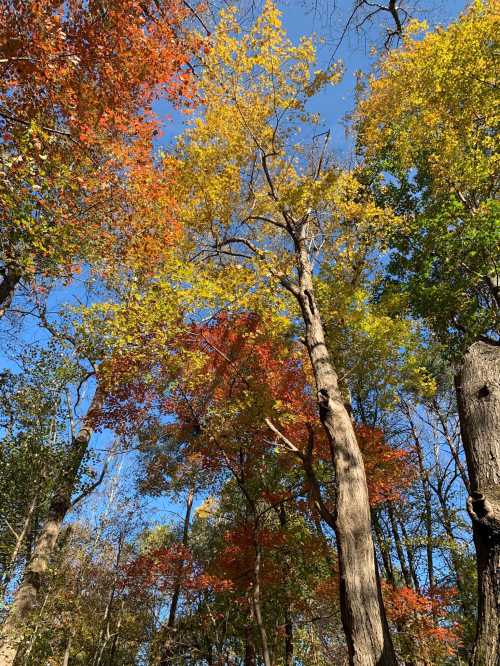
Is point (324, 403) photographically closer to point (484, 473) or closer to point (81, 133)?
point (484, 473)

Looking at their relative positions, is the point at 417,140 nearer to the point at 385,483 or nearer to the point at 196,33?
the point at 196,33

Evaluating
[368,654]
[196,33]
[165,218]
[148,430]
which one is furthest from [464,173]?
[148,430]

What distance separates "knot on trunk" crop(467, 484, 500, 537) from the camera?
2.55m

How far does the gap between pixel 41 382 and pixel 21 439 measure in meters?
1.38

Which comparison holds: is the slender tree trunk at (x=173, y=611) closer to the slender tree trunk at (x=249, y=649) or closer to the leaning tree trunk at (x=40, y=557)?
the slender tree trunk at (x=249, y=649)

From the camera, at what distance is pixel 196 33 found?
6.46 m

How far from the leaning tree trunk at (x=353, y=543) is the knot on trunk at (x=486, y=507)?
5.35ft

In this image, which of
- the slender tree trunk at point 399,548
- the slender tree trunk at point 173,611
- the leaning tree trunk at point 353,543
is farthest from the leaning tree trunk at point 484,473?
the slender tree trunk at point 399,548

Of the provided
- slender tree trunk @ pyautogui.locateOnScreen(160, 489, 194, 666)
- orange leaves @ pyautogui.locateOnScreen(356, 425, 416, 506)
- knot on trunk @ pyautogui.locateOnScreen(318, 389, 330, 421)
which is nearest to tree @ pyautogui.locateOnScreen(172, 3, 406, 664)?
knot on trunk @ pyautogui.locateOnScreen(318, 389, 330, 421)

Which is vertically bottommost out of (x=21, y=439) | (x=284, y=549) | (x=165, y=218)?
(x=284, y=549)

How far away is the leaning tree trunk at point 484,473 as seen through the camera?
240 cm

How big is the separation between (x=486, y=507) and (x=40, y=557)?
8.70 m

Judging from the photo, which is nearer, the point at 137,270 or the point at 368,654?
the point at 368,654

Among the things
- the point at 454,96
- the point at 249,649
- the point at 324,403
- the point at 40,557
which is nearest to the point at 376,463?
the point at 324,403
